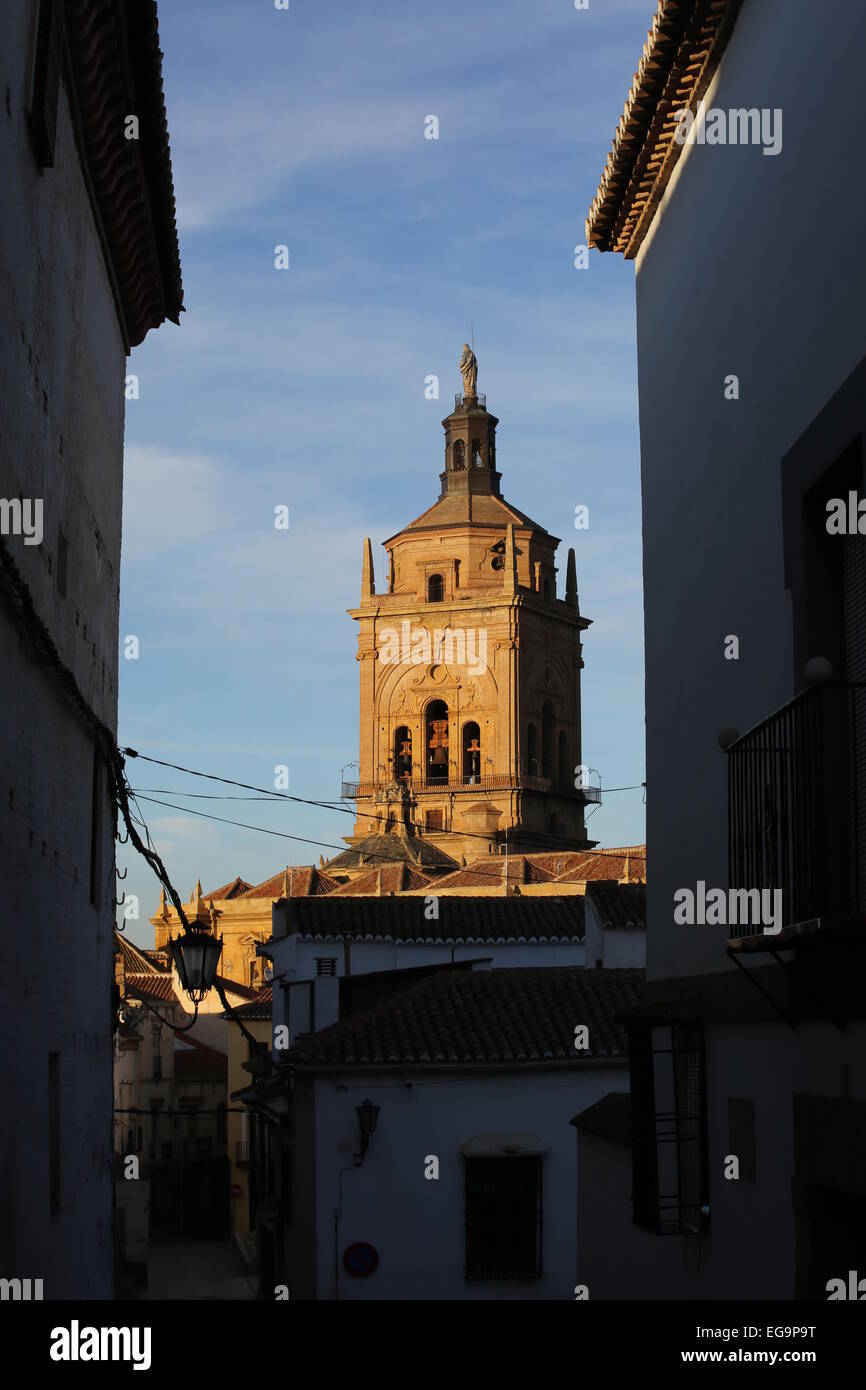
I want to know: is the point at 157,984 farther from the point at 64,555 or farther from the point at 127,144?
the point at 127,144

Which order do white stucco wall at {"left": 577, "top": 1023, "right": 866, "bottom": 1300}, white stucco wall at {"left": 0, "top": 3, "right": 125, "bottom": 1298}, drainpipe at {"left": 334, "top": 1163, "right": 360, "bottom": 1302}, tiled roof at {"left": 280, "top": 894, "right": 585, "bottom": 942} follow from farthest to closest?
tiled roof at {"left": 280, "top": 894, "right": 585, "bottom": 942}
drainpipe at {"left": 334, "top": 1163, "right": 360, "bottom": 1302}
white stucco wall at {"left": 0, "top": 3, "right": 125, "bottom": 1298}
white stucco wall at {"left": 577, "top": 1023, "right": 866, "bottom": 1300}

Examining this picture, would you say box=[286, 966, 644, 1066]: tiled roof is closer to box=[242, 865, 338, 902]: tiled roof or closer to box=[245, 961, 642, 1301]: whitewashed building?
box=[245, 961, 642, 1301]: whitewashed building

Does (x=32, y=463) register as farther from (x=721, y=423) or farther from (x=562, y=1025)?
(x=562, y=1025)

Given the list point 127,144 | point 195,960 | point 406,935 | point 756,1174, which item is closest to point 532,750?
point 406,935

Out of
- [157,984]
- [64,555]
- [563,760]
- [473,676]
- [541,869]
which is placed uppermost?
[473,676]

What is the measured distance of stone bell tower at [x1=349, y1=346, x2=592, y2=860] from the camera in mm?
82000

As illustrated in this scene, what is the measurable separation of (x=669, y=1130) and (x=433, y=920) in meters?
19.9

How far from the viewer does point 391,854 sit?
238 feet

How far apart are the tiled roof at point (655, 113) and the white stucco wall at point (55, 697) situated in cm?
319

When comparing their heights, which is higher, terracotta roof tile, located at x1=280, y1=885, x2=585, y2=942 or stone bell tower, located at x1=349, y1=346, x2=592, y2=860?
stone bell tower, located at x1=349, y1=346, x2=592, y2=860

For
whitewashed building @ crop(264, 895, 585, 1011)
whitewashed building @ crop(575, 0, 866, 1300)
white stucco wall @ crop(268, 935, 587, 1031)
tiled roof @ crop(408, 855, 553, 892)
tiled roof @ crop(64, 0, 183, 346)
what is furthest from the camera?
tiled roof @ crop(408, 855, 553, 892)

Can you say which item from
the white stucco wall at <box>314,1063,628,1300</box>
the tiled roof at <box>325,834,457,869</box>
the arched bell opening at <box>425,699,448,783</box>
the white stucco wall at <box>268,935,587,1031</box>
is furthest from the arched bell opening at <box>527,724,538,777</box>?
the white stucco wall at <box>314,1063,628,1300</box>

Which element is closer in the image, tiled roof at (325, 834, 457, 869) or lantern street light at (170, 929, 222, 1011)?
lantern street light at (170, 929, 222, 1011)

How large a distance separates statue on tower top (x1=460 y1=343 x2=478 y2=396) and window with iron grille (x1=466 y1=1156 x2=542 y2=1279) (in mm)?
74290
